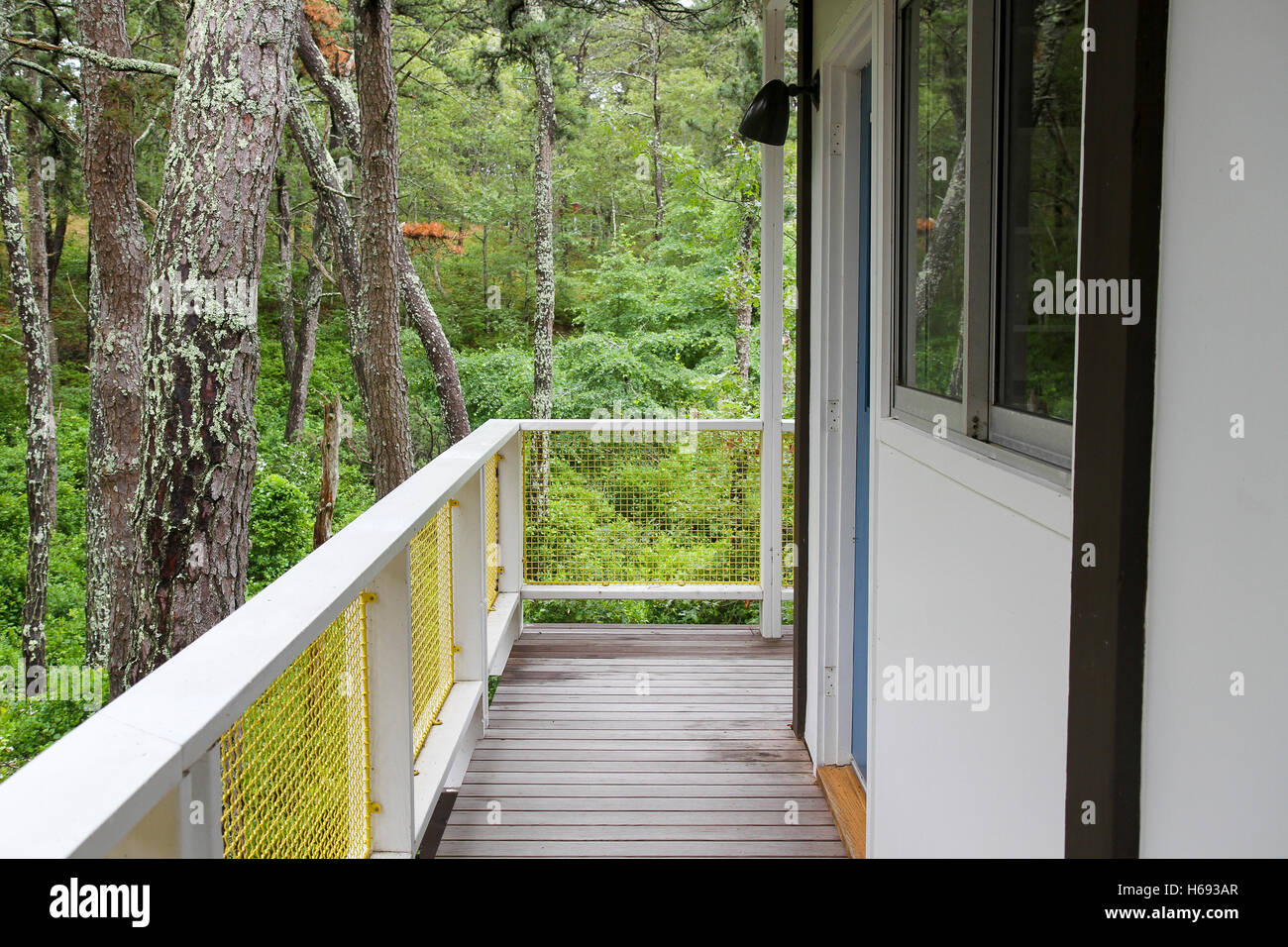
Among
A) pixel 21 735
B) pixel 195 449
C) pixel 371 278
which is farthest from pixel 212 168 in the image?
pixel 21 735

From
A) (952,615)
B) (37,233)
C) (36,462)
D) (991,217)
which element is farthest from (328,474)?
(991,217)

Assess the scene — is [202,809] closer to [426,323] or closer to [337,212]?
[426,323]

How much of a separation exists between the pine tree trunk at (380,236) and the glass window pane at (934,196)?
19.4 feet

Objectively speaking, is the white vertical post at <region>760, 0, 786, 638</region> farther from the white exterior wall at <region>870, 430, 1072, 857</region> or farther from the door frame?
the white exterior wall at <region>870, 430, 1072, 857</region>

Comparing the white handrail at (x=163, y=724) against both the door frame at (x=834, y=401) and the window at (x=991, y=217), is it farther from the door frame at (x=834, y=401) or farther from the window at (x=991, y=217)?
the door frame at (x=834, y=401)

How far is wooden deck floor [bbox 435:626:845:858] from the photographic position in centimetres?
312

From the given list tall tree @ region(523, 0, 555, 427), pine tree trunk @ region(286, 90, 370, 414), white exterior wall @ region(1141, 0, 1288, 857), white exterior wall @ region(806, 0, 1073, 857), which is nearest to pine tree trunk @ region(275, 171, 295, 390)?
tall tree @ region(523, 0, 555, 427)

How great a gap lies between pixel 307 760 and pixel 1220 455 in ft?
4.79

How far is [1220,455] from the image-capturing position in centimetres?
95

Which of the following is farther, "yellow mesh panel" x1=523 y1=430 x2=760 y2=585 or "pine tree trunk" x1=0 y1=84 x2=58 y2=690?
"pine tree trunk" x1=0 y1=84 x2=58 y2=690

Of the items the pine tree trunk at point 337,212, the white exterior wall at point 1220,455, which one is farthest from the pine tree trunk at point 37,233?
the white exterior wall at point 1220,455

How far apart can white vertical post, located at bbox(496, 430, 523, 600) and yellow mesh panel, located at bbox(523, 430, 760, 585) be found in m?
0.11

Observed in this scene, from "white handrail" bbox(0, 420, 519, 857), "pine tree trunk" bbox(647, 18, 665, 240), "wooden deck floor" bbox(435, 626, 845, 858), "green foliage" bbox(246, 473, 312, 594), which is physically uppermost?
"pine tree trunk" bbox(647, 18, 665, 240)

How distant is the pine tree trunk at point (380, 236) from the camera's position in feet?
24.6
